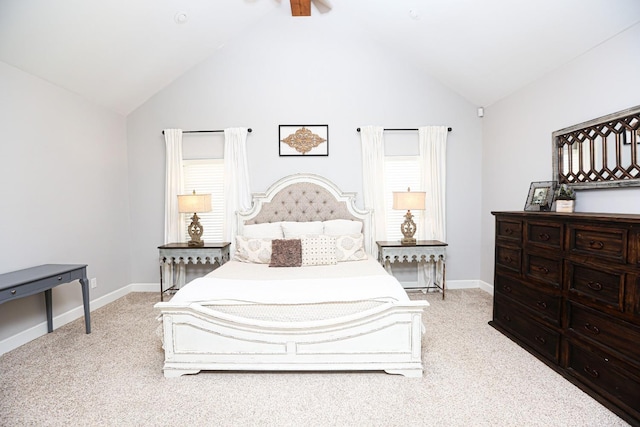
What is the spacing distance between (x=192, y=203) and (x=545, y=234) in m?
3.85

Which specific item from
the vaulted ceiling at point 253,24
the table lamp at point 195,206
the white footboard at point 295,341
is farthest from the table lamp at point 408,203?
the table lamp at point 195,206

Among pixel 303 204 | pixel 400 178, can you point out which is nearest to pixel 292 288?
pixel 303 204

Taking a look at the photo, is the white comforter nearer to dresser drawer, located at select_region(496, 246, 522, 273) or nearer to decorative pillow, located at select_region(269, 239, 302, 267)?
decorative pillow, located at select_region(269, 239, 302, 267)

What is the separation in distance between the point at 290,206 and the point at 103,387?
2.75 metres

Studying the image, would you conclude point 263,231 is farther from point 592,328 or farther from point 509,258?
point 592,328

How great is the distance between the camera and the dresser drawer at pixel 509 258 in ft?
9.68

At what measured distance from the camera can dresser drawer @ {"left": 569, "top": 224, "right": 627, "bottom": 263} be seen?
6.45 ft

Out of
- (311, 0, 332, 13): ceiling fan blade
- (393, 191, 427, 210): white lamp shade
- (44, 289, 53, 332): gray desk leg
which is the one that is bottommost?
(44, 289, 53, 332): gray desk leg

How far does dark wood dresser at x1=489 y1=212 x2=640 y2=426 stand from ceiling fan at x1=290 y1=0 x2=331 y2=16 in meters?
3.39

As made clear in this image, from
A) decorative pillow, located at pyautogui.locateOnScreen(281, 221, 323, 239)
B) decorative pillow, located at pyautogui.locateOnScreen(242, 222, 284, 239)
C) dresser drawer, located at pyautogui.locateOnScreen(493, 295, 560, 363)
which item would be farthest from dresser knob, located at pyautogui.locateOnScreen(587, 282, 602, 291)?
decorative pillow, located at pyautogui.locateOnScreen(242, 222, 284, 239)

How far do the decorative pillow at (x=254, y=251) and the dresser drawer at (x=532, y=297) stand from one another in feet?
8.02

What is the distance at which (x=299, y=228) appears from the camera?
395 centimetres

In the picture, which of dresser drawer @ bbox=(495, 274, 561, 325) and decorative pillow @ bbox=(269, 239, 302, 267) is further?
decorative pillow @ bbox=(269, 239, 302, 267)

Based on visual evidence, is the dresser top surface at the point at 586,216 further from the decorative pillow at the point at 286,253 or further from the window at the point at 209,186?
the window at the point at 209,186
